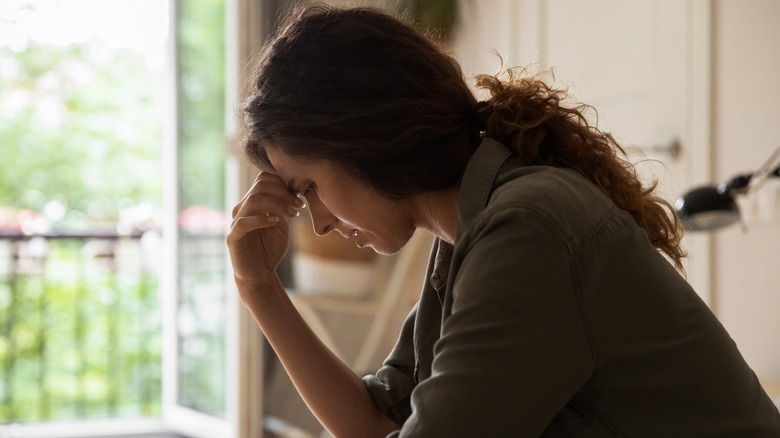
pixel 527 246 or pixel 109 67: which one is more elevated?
pixel 109 67

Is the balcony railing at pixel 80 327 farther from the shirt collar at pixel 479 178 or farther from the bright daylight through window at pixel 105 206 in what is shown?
the shirt collar at pixel 479 178

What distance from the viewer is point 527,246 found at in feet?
2.49

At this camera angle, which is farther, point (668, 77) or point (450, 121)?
point (668, 77)

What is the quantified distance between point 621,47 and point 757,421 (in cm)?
189

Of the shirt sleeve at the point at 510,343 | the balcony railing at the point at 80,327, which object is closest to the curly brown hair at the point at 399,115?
the shirt sleeve at the point at 510,343

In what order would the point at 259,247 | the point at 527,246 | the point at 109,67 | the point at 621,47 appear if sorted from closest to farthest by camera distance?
the point at 527,246 < the point at 259,247 < the point at 621,47 < the point at 109,67

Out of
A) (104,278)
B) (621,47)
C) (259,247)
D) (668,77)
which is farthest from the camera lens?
(104,278)

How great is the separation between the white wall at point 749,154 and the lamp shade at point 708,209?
1.99 feet

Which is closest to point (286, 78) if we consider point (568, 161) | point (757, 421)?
point (568, 161)

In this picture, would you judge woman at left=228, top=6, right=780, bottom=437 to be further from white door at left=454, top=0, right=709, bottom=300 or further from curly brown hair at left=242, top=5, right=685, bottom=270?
white door at left=454, top=0, right=709, bottom=300

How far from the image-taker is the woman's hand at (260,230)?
1.20 metres

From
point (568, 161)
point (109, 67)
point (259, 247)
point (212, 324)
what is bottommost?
point (212, 324)

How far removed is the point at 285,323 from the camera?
48.8 inches

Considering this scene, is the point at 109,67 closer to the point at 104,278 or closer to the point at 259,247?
the point at 104,278
